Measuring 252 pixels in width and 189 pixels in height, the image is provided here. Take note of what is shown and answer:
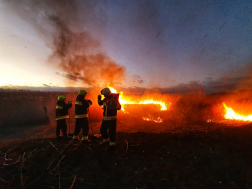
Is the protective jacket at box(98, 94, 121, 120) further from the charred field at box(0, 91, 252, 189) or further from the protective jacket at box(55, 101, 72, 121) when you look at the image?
the protective jacket at box(55, 101, 72, 121)

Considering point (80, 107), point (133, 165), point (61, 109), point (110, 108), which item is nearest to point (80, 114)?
point (80, 107)

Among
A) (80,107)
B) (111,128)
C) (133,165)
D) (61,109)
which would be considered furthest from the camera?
(61,109)

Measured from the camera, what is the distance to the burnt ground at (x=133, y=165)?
139 inches

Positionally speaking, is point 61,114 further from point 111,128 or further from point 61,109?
point 111,128

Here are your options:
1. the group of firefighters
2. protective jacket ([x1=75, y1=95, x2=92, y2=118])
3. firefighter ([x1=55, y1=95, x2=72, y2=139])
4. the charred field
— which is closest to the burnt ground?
the charred field

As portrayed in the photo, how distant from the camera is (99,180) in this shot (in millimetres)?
3662

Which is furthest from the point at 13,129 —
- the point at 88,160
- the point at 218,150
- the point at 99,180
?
the point at 218,150

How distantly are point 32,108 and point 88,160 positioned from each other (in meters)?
13.5

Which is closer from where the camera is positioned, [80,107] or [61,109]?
[80,107]

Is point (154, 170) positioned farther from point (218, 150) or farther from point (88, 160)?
point (218, 150)

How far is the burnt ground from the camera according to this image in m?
3.52

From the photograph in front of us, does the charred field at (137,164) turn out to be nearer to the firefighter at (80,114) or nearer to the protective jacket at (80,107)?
the firefighter at (80,114)

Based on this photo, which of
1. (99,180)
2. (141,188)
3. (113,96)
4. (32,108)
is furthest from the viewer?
(32,108)

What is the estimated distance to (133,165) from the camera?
431 centimetres
